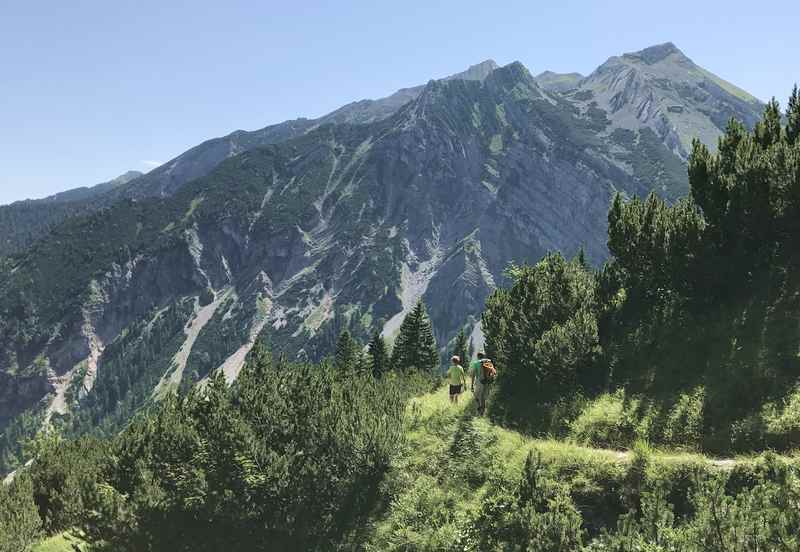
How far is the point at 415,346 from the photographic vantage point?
62.8 metres

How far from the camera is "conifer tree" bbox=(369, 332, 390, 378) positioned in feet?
219

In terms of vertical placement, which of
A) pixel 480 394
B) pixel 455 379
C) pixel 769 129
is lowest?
pixel 480 394

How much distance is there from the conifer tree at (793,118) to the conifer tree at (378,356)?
49.9 metres

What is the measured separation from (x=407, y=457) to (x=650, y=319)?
40.4 feet

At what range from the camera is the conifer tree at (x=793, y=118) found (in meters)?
23.3

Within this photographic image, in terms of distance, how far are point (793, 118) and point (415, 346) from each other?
4513 cm

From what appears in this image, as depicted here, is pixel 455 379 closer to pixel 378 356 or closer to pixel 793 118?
pixel 793 118

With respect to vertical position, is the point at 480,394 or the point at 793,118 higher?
the point at 793,118

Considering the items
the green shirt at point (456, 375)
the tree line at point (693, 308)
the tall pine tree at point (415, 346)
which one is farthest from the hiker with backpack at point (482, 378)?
the tall pine tree at point (415, 346)

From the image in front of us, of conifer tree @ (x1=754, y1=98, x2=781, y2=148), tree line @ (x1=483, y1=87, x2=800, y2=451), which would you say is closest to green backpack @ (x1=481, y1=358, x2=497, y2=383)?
tree line @ (x1=483, y1=87, x2=800, y2=451)

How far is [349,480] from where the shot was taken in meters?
17.7

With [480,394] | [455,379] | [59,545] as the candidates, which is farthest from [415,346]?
[59,545]

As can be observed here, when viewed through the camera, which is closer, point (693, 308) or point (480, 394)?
point (480, 394)

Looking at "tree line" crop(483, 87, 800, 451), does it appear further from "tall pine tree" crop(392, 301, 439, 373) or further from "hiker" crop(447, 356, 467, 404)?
"tall pine tree" crop(392, 301, 439, 373)
